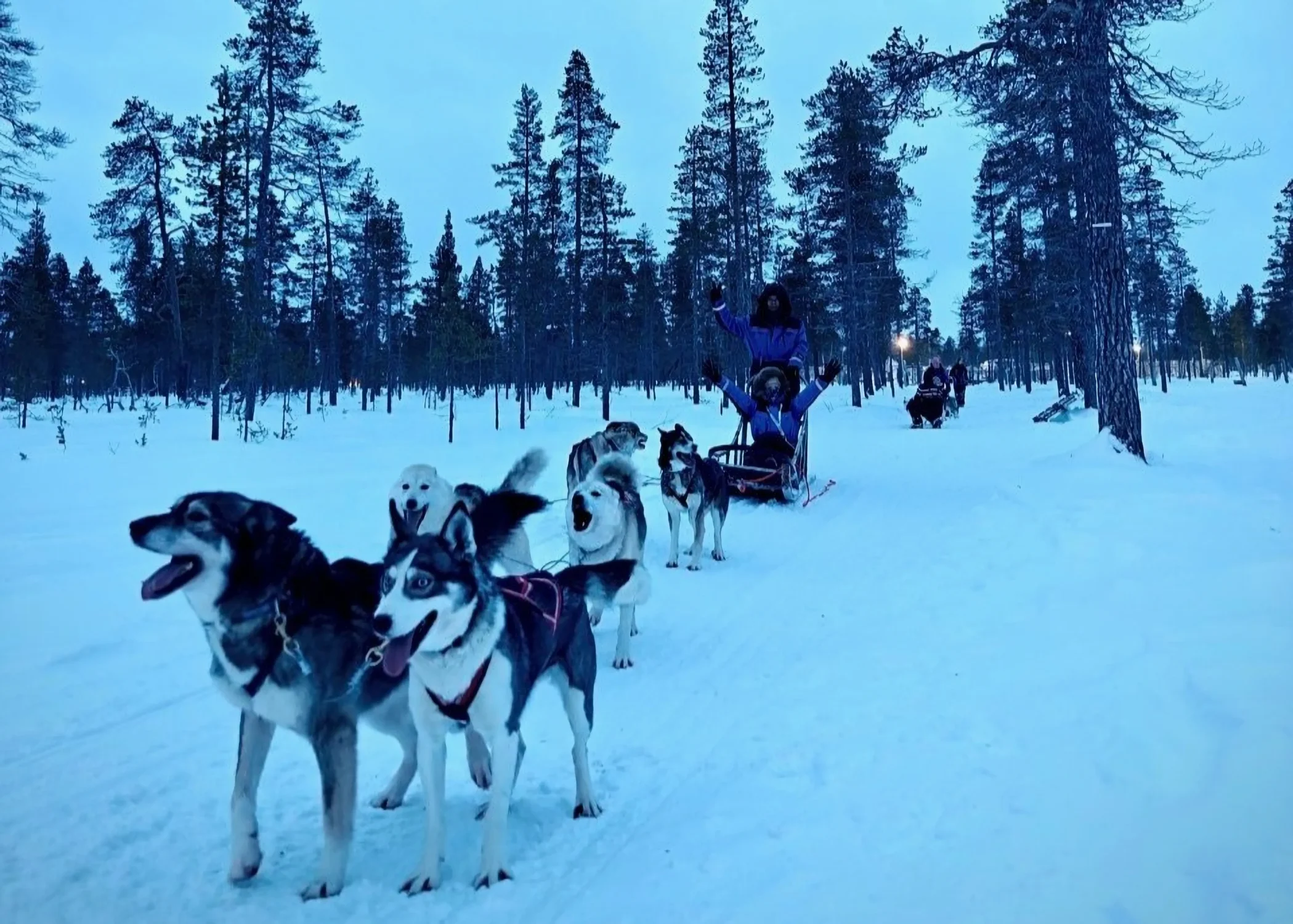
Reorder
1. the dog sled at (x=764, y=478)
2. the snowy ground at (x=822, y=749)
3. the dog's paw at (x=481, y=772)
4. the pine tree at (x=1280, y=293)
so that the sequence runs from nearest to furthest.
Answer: the snowy ground at (x=822, y=749) → the dog's paw at (x=481, y=772) → the dog sled at (x=764, y=478) → the pine tree at (x=1280, y=293)

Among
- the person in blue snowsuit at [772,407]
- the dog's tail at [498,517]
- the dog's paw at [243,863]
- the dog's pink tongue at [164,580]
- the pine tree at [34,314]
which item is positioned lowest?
the dog's paw at [243,863]

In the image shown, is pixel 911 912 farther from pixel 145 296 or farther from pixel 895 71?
pixel 145 296

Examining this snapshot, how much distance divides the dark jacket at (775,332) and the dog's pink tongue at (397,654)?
10.1 meters

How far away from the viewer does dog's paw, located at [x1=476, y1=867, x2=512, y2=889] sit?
2.69m

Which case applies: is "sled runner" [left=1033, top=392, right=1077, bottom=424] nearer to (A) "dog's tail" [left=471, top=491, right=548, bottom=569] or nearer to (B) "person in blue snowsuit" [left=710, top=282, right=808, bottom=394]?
(B) "person in blue snowsuit" [left=710, top=282, right=808, bottom=394]

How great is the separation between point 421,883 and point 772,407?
9.44 metres

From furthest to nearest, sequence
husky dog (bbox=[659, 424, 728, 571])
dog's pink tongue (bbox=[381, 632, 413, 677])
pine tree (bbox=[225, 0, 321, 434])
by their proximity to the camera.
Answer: pine tree (bbox=[225, 0, 321, 434]) → husky dog (bbox=[659, 424, 728, 571]) → dog's pink tongue (bbox=[381, 632, 413, 677])

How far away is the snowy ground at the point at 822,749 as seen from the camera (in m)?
2.55

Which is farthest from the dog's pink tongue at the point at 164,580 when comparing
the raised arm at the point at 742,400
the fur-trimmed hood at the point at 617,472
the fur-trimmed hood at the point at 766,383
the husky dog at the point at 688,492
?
the fur-trimmed hood at the point at 766,383

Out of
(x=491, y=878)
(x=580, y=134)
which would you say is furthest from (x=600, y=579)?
(x=580, y=134)

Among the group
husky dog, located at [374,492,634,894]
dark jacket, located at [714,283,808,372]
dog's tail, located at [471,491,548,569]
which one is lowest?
husky dog, located at [374,492,634,894]

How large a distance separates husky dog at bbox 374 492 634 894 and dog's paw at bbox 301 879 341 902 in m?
0.28

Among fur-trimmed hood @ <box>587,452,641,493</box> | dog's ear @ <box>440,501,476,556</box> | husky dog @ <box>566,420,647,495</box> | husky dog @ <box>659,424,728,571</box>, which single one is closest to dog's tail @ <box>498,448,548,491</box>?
fur-trimmed hood @ <box>587,452,641,493</box>

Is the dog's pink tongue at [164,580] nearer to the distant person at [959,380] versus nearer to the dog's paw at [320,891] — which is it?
the dog's paw at [320,891]
